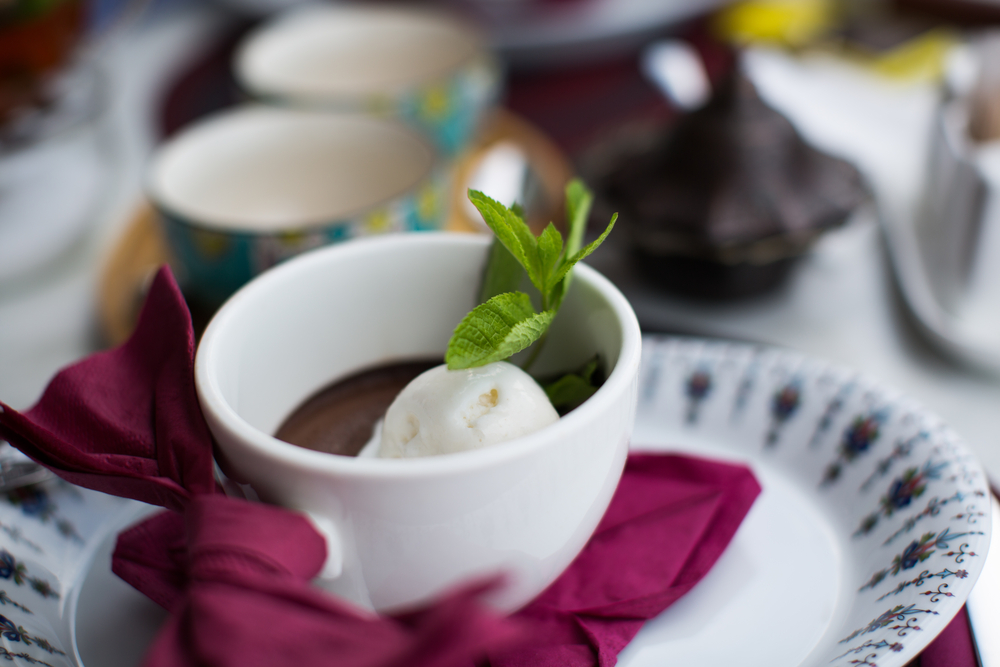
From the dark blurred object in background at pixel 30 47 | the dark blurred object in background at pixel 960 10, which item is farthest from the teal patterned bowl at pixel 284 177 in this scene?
the dark blurred object in background at pixel 960 10

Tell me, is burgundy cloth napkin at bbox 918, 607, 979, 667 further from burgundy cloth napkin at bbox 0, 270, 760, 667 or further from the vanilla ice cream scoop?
the vanilla ice cream scoop

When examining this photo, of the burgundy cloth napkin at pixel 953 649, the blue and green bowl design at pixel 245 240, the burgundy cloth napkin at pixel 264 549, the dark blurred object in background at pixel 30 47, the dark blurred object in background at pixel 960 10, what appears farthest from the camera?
→ the dark blurred object in background at pixel 960 10

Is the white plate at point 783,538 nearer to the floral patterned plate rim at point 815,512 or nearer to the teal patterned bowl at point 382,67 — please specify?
the floral patterned plate rim at point 815,512

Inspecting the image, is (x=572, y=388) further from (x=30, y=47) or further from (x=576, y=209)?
(x=30, y=47)

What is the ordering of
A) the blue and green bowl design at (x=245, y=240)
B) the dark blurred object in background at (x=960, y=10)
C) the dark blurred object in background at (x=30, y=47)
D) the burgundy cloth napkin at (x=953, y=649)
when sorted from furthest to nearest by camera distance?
the dark blurred object in background at (x=960, y=10), the dark blurred object in background at (x=30, y=47), the blue and green bowl design at (x=245, y=240), the burgundy cloth napkin at (x=953, y=649)

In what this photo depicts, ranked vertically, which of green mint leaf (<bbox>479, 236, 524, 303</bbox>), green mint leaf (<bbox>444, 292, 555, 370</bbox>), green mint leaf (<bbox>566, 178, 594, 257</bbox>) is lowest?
green mint leaf (<bbox>479, 236, 524, 303</bbox>)

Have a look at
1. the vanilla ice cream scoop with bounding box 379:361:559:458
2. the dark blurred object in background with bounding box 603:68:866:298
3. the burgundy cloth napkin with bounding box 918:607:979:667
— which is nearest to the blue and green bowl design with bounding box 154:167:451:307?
the dark blurred object in background with bounding box 603:68:866:298
